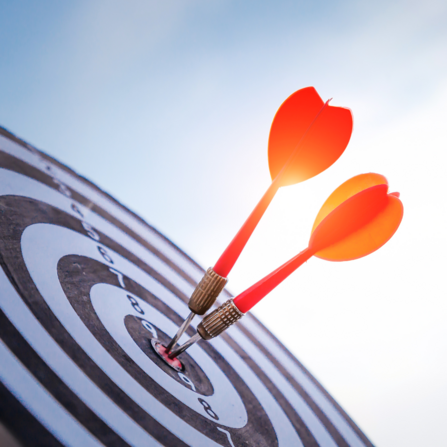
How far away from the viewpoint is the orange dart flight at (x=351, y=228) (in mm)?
1126

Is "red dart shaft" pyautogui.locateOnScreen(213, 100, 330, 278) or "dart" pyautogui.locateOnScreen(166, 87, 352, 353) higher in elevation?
"dart" pyautogui.locateOnScreen(166, 87, 352, 353)

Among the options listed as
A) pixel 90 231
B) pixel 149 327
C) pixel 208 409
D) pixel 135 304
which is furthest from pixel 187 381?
pixel 90 231

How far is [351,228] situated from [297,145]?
1.14 feet

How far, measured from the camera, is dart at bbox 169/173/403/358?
44.1 inches

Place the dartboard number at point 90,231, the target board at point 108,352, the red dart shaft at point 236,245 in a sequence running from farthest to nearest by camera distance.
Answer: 1. the dartboard number at point 90,231
2. the red dart shaft at point 236,245
3. the target board at point 108,352

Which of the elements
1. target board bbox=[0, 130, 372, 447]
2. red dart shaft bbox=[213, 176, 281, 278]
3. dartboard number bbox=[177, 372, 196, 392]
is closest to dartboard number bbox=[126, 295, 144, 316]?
target board bbox=[0, 130, 372, 447]

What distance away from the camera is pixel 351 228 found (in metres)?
1.21

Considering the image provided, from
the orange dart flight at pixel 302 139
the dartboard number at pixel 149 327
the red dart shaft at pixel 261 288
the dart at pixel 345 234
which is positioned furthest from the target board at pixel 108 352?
the orange dart flight at pixel 302 139

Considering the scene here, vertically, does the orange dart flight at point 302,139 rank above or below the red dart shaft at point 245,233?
above

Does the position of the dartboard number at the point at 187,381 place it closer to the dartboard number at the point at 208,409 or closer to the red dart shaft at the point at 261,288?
the dartboard number at the point at 208,409

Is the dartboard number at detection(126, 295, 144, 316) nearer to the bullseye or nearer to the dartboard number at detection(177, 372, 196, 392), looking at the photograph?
the bullseye

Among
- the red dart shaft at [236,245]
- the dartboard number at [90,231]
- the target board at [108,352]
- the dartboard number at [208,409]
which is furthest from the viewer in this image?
the dartboard number at [90,231]

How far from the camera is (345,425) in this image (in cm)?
201

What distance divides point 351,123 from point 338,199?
0.27 meters
